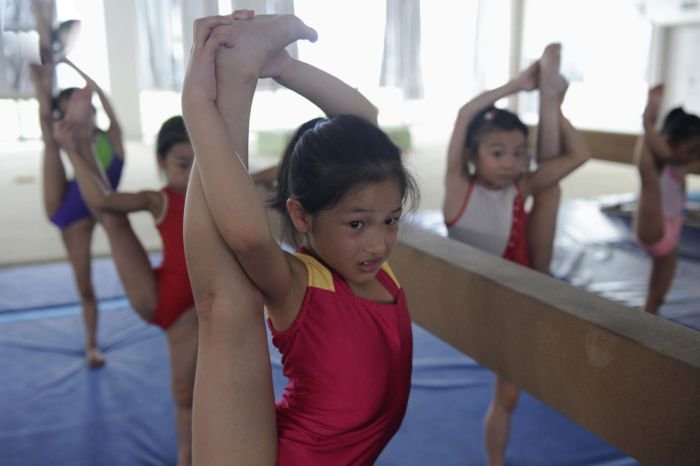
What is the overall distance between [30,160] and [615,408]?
7433mm

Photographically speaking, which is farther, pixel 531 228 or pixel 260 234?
pixel 531 228

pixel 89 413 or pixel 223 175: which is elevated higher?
pixel 223 175

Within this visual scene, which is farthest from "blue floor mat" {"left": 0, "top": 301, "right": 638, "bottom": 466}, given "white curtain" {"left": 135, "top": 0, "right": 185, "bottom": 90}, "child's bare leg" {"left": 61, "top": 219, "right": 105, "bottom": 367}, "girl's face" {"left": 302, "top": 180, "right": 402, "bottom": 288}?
"white curtain" {"left": 135, "top": 0, "right": 185, "bottom": 90}

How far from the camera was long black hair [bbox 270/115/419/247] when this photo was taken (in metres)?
0.99

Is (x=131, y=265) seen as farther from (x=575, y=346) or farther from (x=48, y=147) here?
(x=575, y=346)

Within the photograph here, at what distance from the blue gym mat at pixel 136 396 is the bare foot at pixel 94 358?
0.03 meters

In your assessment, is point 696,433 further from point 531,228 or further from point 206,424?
point 531,228

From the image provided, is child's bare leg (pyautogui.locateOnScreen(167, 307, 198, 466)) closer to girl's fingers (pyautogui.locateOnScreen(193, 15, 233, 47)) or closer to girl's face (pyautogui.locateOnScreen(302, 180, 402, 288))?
girl's face (pyautogui.locateOnScreen(302, 180, 402, 288))

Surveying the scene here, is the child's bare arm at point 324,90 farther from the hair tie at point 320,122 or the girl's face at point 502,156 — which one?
the girl's face at point 502,156

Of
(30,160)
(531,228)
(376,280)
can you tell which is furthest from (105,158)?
(30,160)

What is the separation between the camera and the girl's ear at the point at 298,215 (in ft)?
3.38

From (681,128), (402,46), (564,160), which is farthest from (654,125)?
(402,46)

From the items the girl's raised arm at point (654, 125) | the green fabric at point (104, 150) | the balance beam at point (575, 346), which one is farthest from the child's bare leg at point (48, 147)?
the girl's raised arm at point (654, 125)

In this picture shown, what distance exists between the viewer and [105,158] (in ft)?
8.84
